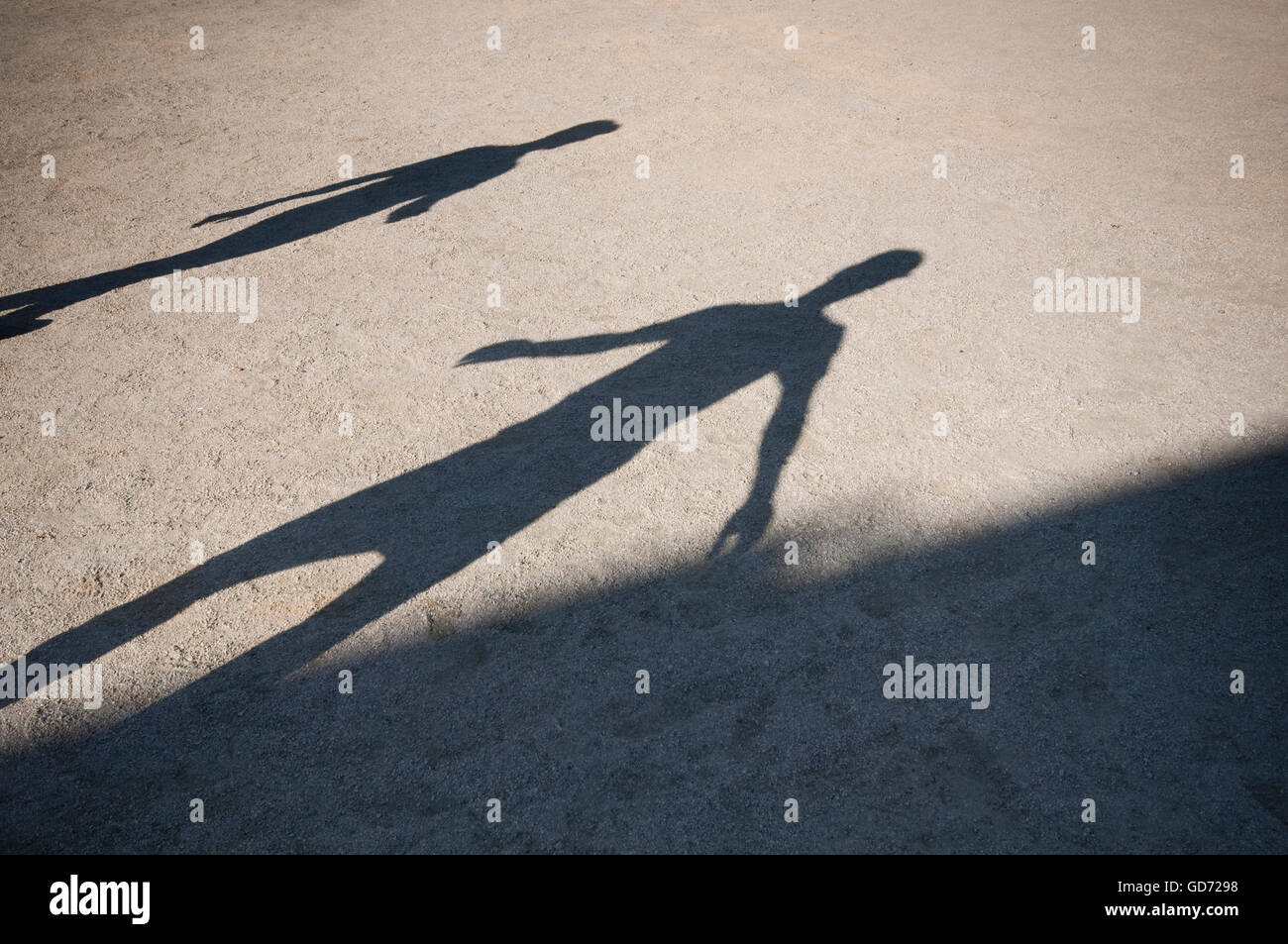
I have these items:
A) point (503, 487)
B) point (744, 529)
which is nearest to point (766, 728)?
point (744, 529)

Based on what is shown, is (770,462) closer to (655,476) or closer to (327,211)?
(655,476)

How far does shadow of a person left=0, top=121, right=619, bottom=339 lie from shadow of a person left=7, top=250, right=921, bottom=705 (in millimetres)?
3296

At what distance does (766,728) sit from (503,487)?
8.04 ft

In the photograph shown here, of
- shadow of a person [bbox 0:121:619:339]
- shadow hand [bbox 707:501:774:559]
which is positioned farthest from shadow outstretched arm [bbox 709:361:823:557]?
shadow of a person [bbox 0:121:619:339]

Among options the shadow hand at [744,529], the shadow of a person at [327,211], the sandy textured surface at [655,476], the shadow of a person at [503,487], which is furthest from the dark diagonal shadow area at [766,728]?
the shadow of a person at [327,211]

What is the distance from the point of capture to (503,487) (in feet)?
19.6

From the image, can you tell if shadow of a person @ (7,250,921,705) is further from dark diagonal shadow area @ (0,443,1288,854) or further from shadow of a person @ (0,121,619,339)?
shadow of a person @ (0,121,619,339)

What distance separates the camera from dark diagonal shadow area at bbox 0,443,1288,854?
4035 millimetres

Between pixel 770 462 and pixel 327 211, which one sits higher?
pixel 327 211

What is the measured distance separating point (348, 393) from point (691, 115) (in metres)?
6.71

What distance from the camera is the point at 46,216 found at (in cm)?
952
